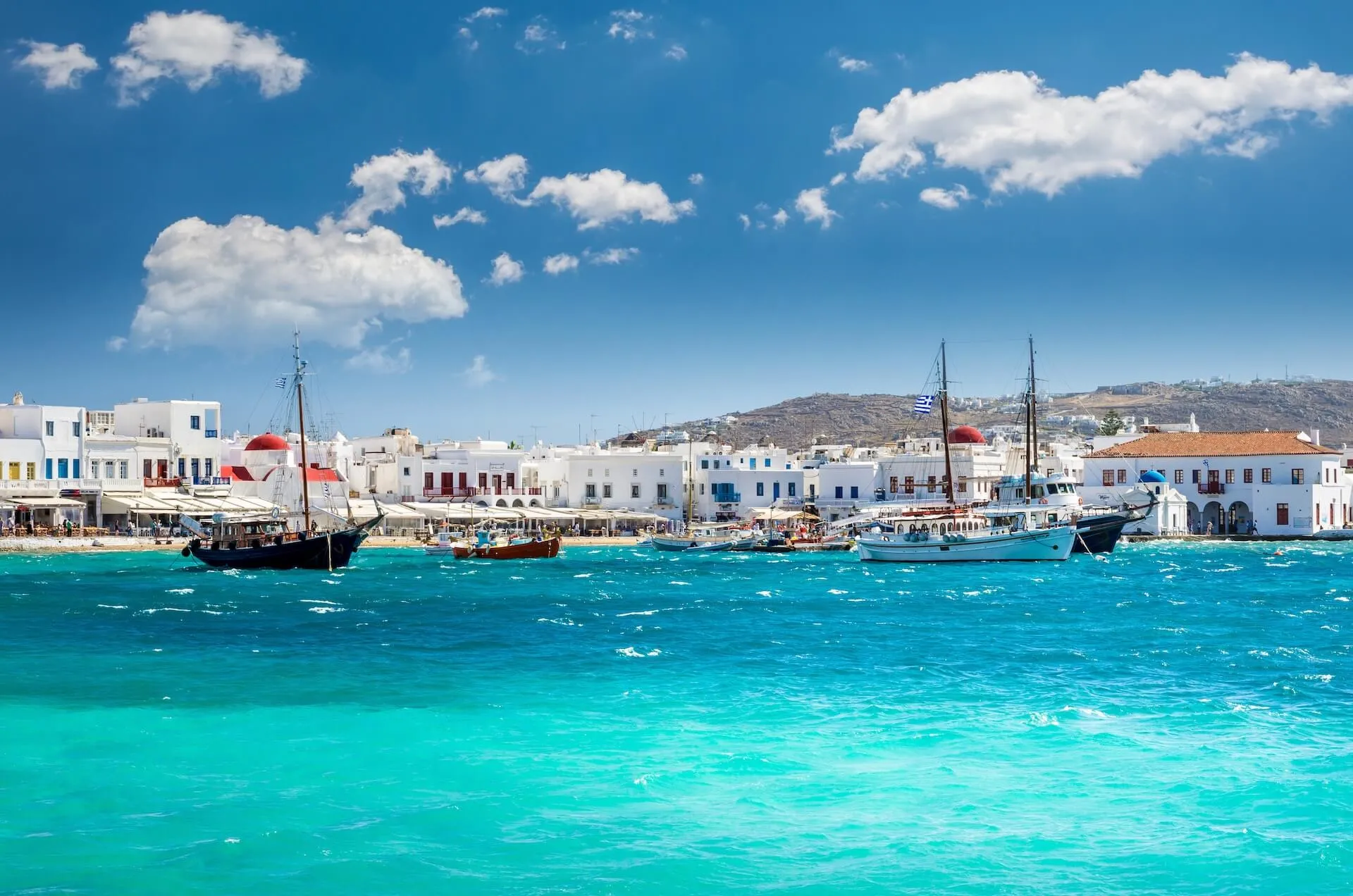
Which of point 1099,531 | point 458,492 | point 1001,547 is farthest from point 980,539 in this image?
point 458,492

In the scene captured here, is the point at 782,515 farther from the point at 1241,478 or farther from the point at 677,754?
the point at 677,754

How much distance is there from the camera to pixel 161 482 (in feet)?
278

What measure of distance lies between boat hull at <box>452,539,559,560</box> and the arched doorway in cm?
4604

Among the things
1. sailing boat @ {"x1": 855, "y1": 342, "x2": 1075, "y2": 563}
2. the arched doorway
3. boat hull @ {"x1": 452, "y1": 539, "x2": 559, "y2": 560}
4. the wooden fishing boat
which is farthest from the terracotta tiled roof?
boat hull @ {"x1": 452, "y1": 539, "x2": 559, "y2": 560}

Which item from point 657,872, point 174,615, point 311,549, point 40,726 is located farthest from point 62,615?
point 657,872

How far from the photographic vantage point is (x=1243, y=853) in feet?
46.4

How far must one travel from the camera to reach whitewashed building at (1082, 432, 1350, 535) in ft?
287

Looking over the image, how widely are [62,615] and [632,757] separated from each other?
25.7 metres

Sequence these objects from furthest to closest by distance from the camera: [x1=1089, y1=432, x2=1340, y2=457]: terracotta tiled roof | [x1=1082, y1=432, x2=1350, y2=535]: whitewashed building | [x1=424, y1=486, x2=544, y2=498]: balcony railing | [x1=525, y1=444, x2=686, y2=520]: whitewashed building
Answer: [x1=525, y1=444, x2=686, y2=520]: whitewashed building → [x1=424, y1=486, x2=544, y2=498]: balcony railing → [x1=1089, y1=432, x2=1340, y2=457]: terracotta tiled roof → [x1=1082, y1=432, x2=1350, y2=535]: whitewashed building

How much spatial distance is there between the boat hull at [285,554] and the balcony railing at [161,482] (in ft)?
78.6

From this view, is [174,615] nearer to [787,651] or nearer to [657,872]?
[787,651]

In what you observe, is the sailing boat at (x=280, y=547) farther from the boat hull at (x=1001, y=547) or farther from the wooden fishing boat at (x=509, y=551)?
the boat hull at (x=1001, y=547)

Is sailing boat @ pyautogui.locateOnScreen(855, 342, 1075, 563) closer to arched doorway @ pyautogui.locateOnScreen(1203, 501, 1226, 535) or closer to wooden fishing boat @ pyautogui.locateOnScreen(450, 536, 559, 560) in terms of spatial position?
wooden fishing boat @ pyautogui.locateOnScreen(450, 536, 559, 560)

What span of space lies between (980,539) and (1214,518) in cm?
3411
